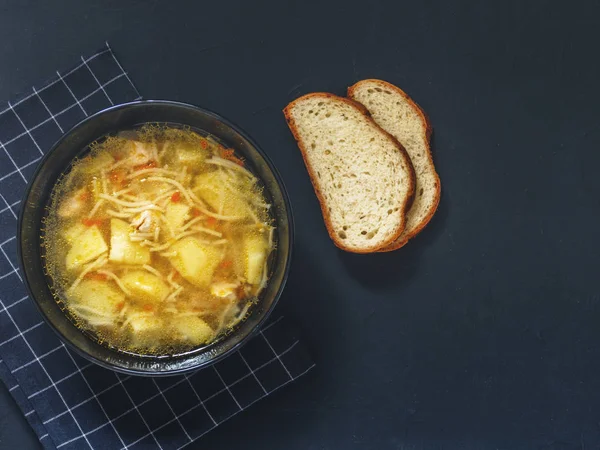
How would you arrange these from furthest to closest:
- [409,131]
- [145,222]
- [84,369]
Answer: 1. [409,131]
2. [84,369]
3. [145,222]

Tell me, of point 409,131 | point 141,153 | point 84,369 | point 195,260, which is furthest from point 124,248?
point 409,131

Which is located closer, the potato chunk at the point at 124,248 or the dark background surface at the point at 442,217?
the potato chunk at the point at 124,248

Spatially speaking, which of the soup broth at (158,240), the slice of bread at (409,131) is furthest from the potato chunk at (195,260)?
the slice of bread at (409,131)

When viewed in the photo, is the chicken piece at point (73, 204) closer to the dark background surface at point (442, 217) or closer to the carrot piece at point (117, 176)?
the carrot piece at point (117, 176)

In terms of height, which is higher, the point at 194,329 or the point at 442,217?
the point at 194,329

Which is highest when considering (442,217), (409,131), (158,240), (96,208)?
(96,208)

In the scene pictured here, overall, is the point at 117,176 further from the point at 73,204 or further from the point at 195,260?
the point at 195,260

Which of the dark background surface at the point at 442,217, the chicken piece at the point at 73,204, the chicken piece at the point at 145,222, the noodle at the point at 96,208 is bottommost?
the dark background surface at the point at 442,217
